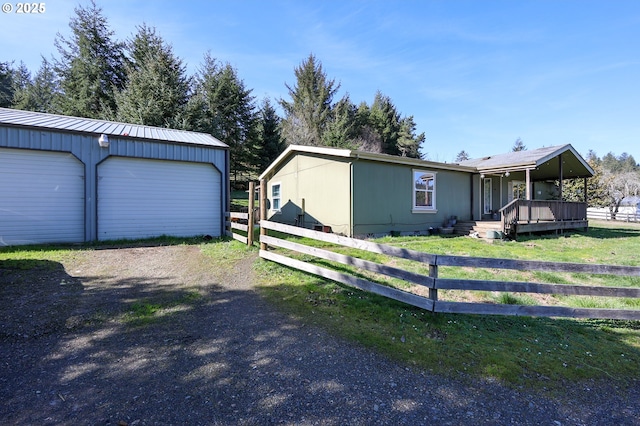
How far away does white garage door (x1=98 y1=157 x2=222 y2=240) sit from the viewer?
9.61 meters

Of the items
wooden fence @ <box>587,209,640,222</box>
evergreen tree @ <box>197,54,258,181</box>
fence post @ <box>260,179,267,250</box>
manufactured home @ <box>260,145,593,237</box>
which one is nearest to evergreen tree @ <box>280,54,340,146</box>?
evergreen tree @ <box>197,54,258,181</box>

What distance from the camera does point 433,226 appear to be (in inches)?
517

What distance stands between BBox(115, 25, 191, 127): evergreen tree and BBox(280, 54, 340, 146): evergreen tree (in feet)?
38.9

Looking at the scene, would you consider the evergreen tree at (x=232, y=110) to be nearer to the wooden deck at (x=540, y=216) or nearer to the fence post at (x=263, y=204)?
the fence post at (x=263, y=204)

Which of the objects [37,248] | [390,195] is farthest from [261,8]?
[37,248]

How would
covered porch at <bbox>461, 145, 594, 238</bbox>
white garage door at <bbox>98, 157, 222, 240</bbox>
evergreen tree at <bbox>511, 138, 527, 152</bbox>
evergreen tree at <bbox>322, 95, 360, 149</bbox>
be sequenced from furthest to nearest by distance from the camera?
evergreen tree at <bbox>511, 138, 527, 152</bbox>
evergreen tree at <bbox>322, 95, 360, 149</bbox>
covered porch at <bbox>461, 145, 594, 238</bbox>
white garage door at <bbox>98, 157, 222, 240</bbox>

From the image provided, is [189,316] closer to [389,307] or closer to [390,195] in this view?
[389,307]

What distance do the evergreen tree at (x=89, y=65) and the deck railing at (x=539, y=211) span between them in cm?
2512

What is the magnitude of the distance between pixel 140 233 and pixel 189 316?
24.1 ft

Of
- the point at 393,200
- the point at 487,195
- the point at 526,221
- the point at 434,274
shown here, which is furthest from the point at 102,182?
the point at 487,195

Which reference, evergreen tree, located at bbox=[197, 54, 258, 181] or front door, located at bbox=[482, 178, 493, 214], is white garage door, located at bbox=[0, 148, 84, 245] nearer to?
evergreen tree, located at bbox=[197, 54, 258, 181]

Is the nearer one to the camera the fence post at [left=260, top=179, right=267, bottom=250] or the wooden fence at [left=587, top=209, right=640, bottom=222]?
the fence post at [left=260, top=179, right=267, bottom=250]

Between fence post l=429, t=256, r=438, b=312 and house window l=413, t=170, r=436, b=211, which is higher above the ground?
Answer: house window l=413, t=170, r=436, b=211

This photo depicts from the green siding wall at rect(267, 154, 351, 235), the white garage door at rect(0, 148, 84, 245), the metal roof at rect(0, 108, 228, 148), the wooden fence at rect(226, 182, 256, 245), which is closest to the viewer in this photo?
the wooden fence at rect(226, 182, 256, 245)
